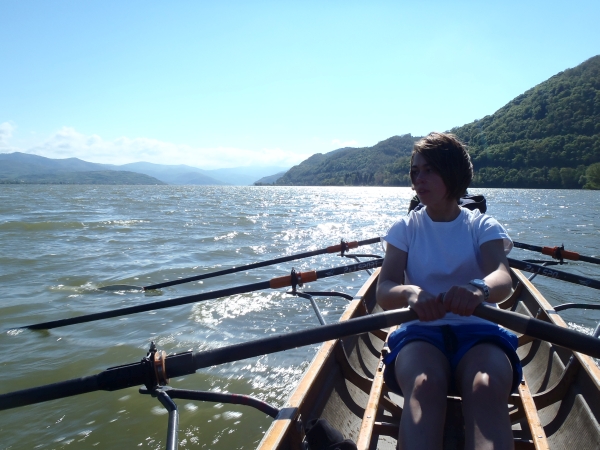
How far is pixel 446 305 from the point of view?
7.27ft

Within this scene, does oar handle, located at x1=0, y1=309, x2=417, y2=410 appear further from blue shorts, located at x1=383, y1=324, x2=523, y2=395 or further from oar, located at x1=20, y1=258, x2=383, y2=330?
oar, located at x1=20, y1=258, x2=383, y2=330

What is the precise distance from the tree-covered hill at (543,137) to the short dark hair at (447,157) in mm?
79586

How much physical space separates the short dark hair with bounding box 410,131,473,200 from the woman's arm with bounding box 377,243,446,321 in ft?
1.65

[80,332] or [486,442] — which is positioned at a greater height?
[486,442]

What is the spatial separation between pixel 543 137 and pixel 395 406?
10701 cm

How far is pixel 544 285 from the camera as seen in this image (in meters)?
9.83

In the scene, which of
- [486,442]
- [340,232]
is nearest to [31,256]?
[340,232]

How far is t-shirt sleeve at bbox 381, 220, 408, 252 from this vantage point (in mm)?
2740

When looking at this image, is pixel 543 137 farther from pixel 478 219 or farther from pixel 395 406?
pixel 478 219

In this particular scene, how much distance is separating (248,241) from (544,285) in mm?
9548

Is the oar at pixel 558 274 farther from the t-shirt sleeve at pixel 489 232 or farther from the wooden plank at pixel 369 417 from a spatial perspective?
the t-shirt sleeve at pixel 489 232

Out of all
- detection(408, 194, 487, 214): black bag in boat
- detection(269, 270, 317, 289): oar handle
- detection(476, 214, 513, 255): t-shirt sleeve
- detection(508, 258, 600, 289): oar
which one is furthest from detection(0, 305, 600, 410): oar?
detection(508, 258, 600, 289): oar

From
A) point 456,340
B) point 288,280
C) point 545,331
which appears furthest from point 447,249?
point 288,280

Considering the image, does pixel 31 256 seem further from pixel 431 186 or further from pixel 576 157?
pixel 576 157
